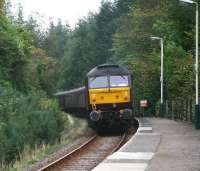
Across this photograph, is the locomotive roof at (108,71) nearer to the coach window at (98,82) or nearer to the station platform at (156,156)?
the coach window at (98,82)

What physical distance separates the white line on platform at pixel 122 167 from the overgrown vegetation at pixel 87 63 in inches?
261

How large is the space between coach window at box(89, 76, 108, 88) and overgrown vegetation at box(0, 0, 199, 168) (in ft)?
8.46

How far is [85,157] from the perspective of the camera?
2223 cm

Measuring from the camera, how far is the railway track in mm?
19000

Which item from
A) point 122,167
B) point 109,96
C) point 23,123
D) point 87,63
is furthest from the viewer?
point 87,63

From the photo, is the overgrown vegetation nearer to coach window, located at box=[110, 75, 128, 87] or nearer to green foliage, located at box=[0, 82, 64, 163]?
green foliage, located at box=[0, 82, 64, 163]

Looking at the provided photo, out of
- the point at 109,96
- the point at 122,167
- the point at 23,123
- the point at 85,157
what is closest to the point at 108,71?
the point at 109,96

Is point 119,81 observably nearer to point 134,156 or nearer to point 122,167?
point 134,156

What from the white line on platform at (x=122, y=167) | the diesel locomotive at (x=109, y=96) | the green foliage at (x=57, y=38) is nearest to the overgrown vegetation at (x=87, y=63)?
the diesel locomotive at (x=109, y=96)

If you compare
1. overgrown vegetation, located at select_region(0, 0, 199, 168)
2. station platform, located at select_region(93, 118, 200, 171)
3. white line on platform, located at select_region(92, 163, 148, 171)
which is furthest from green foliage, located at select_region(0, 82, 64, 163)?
white line on platform, located at select_region(92, 163, 148, 171)

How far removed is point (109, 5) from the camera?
113875 mm

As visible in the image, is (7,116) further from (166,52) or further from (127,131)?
(166,52)

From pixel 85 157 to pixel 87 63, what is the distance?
88.6 meters

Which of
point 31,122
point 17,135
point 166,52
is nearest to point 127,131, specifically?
point 31,122
